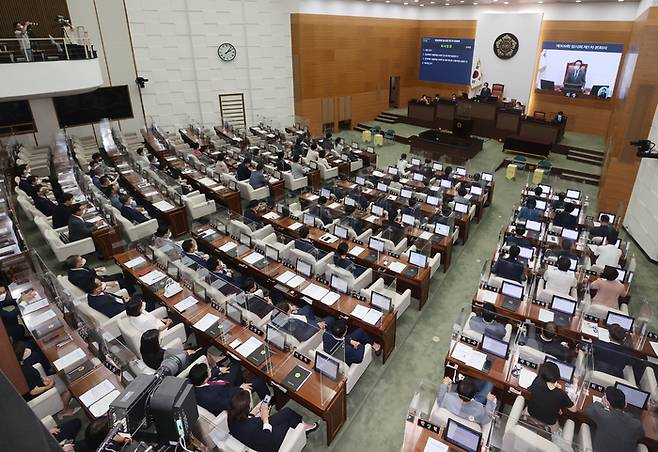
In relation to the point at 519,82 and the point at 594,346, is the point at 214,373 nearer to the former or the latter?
the point at 594,346

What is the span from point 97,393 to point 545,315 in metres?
6.05

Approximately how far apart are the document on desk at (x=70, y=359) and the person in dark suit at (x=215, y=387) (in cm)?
162

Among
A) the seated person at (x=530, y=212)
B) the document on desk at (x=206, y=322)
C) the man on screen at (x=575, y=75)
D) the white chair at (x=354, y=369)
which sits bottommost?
the white chair at (x=354, y=369)

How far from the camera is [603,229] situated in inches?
320

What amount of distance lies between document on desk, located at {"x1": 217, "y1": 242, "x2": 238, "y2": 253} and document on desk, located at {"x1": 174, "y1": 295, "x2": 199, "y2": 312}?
1.56 m

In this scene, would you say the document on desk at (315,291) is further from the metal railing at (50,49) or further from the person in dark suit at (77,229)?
the metal railing at (50,49)

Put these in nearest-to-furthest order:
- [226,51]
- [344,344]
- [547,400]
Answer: [547,400], [344,344], [226,51]

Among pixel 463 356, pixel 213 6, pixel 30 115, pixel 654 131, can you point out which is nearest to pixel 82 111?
pixel 30 115

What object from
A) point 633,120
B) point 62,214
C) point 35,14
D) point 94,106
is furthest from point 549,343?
point 35,14

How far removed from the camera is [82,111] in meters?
13.9

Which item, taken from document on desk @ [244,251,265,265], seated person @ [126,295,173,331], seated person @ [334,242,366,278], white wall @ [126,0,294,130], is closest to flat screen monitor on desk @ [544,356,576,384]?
seated person @ [334,242,366,278]

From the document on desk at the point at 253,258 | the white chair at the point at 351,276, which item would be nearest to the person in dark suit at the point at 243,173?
the document on desk at the point at 253,258

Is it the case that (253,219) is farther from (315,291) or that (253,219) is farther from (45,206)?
(45,206)

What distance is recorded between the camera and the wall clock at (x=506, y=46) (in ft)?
57.1
